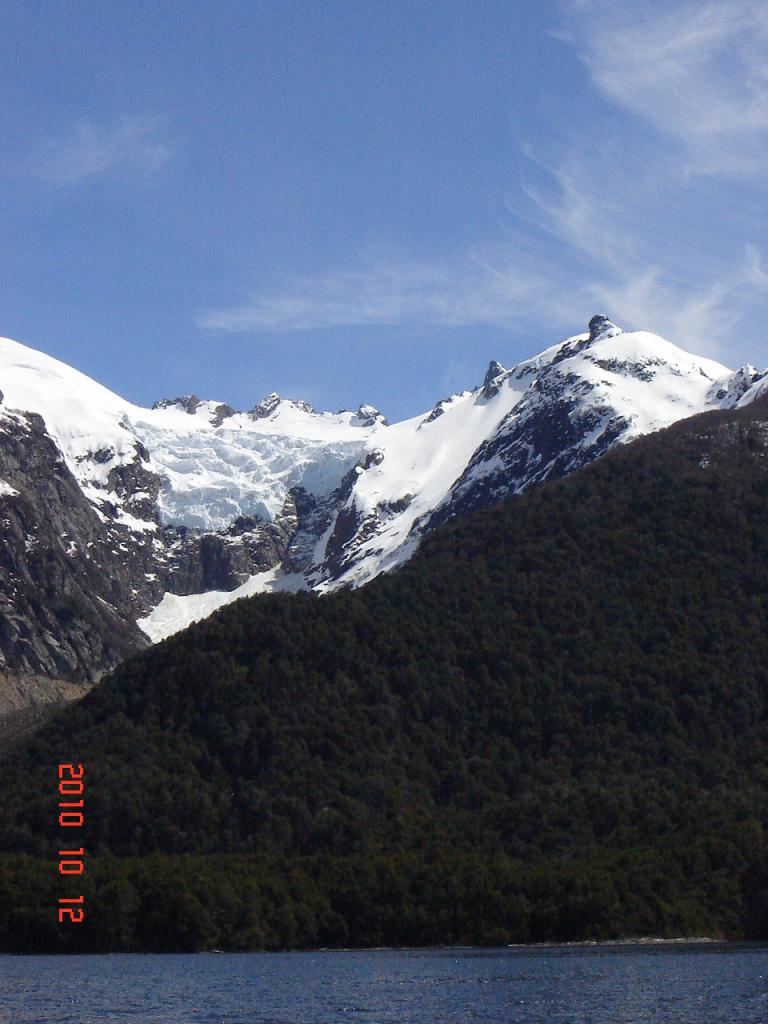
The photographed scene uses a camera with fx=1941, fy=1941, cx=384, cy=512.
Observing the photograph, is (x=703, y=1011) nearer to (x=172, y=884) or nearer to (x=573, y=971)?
(x=573, y=971)

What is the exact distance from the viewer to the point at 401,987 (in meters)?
144

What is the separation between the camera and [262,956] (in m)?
182

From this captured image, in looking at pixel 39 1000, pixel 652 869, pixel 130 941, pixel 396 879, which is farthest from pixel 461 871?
pixel 39 1000

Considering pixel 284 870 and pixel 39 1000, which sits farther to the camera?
pixel 284 870

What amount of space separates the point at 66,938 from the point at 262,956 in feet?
61.3

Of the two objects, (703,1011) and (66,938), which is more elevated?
(66,938)

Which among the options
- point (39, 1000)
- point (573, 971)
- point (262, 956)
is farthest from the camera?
point (262, 956)

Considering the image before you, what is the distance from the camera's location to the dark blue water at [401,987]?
406 ft

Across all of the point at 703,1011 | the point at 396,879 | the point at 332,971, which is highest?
the point at 396,879

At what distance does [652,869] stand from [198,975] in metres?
59.8

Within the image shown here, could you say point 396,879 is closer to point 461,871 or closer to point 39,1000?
point 461,871

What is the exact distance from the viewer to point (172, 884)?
7185 inches

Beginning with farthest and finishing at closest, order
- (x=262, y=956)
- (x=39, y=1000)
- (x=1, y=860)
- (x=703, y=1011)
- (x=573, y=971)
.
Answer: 1. (x=1, y=860)
2. (x=262, y=956)
3. (x=573, y=971)
4. (x=39, y=1000)
5. (x=703, y=1011)

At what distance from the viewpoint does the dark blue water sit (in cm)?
12362
